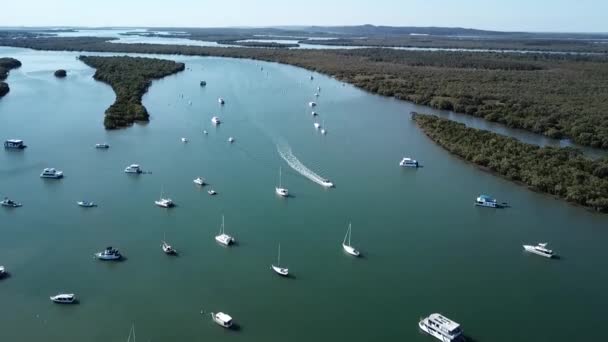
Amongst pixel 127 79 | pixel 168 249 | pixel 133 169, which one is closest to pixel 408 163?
pixel 133 169

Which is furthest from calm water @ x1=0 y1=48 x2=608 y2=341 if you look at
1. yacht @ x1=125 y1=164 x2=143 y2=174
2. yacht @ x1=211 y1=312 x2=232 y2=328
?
yacht @ x1=125 y1=164 x2=143 y2=174

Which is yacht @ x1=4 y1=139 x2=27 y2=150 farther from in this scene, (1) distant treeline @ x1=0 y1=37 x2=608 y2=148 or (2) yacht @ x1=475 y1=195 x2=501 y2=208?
(1) distant treeline @ x1=0 y1=37 x2=608 y2=148

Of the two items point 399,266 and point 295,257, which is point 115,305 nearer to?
point 295,257

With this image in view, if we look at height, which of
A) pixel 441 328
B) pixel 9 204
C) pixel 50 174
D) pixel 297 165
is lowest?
pixel 441 328

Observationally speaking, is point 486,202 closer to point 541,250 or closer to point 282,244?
point 541,250

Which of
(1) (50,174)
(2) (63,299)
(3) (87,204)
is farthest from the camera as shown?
(1) (50,174)

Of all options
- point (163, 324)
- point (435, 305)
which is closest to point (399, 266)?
point (435, 305)

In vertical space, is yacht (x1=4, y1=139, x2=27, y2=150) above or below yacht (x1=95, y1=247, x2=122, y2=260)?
above
